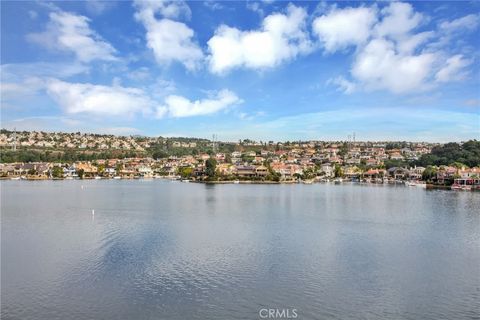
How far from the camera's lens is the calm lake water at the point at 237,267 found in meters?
8.75

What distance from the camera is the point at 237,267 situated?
11328 mm

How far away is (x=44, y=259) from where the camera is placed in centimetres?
1223

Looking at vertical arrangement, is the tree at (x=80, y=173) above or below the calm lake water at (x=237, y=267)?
above

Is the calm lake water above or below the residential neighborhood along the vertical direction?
below

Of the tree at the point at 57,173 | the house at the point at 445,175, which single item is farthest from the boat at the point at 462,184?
the tree at the point at 57,173

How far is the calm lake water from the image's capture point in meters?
8.75

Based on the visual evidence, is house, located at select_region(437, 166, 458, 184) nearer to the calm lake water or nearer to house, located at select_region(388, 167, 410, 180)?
house, located at select_region(388, 167, 410, 180)

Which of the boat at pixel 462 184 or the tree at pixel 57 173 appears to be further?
the tree at pixel 57 173

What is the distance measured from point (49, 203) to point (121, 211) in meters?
6.87

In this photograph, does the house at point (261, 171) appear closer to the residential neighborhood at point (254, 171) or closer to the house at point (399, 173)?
the residential neighborhood at point (254, 171)

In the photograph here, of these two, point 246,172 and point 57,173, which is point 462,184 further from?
point 57,173

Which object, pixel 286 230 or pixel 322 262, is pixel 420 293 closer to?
pixel 322 262

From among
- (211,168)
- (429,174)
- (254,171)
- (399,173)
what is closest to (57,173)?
(211,168)

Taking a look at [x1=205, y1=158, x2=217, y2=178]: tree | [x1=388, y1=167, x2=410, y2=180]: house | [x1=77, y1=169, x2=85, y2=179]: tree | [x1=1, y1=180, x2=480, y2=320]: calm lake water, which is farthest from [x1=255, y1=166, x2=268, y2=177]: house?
[x1=1, y1=180, x2=480, y2=320]: calm lake water
